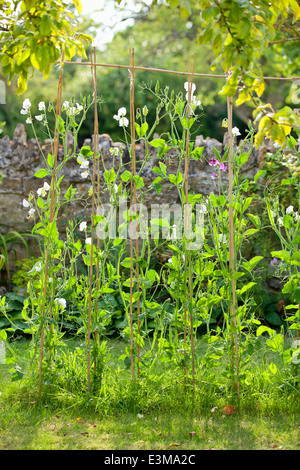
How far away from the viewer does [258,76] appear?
214 centimetres

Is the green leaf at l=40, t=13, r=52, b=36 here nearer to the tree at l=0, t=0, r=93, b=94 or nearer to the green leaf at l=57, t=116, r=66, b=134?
the tree at l=0, t=0, r=93, b=94

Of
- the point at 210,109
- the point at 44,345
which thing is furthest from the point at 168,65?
the point at 44,345

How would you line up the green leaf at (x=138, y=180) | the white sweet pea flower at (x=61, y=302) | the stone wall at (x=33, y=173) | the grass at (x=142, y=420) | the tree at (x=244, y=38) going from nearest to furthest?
the tree at (x=244, y=38) < the grass at (x=142, y=420) < the green leaf at (x=138, y=180) < the white sweet pea flower at (x=61, y=302) < the stone wall at (x=33, y=173)

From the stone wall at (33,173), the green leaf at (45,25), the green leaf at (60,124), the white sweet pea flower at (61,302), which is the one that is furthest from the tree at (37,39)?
the stone wall at (33,173)

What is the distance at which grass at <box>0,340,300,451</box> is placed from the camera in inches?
93.9

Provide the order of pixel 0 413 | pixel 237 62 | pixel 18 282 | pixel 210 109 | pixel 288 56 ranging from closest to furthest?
pixel 237 62
pixel 0 413
pixel 18 282
pixel 288 56
pixel 210 109

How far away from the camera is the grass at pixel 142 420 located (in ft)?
7.82

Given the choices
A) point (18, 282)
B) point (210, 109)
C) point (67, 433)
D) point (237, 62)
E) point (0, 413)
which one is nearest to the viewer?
point (237, 62)

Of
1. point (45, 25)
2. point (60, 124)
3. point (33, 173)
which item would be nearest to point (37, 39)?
point (45, 25)

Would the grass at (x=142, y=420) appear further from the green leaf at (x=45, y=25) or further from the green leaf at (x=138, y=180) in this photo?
the green leaf at (x=45, y=25)

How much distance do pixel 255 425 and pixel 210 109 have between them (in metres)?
9.73

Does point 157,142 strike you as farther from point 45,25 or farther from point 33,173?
point 33,173

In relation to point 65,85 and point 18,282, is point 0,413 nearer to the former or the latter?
point 18,282

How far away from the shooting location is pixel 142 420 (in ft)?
8.54
